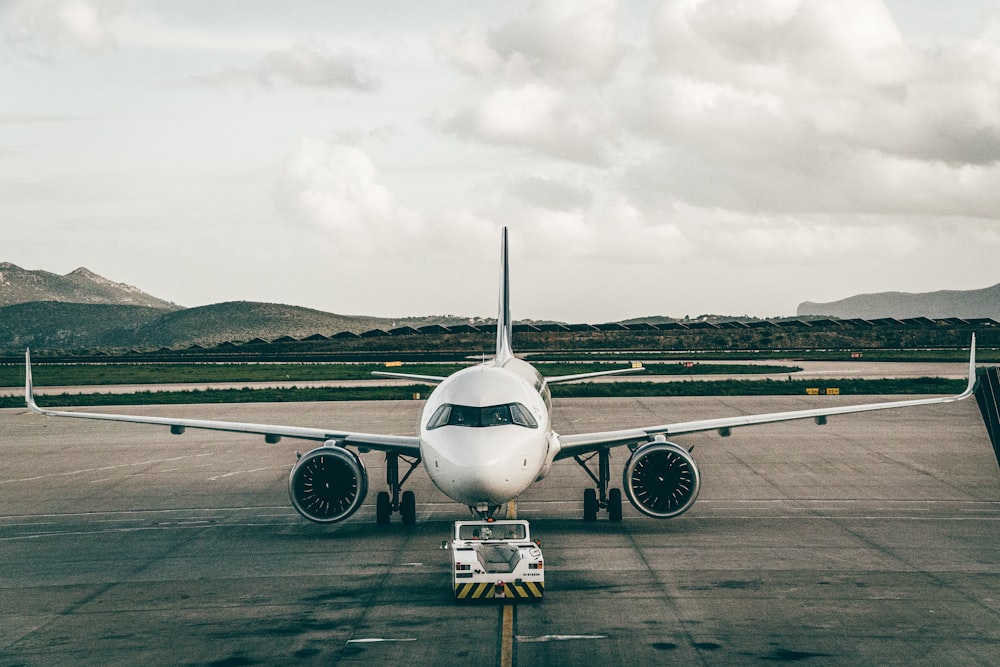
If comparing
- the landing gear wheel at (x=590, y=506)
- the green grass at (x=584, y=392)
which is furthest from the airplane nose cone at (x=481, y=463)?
the green grass at (x=584, y=392)

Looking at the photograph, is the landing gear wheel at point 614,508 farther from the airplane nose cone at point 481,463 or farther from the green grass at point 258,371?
the green grass at point 258,371

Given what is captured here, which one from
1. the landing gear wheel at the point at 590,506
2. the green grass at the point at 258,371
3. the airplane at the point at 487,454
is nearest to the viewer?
the airplane at the point at 487,454

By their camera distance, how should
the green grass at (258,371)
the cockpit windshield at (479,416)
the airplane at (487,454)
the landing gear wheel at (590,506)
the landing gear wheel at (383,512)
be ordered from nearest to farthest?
1. the airplane at (487,454)
2. the cockpit windshield at (479,416)
3. the landing gear wheel at (590,506)
4. the landing gear wheel at (383,512)
5. the green grass at (258,371)

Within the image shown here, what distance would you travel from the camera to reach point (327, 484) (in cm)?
2334

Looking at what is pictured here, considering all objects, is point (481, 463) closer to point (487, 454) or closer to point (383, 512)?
point (487, 454)

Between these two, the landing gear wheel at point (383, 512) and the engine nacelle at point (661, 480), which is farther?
the landing gear wheel at point (383, 512)

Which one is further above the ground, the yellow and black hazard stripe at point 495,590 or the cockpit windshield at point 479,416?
the cockpit windshield at point 479,416

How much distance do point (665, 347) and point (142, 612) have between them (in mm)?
123648

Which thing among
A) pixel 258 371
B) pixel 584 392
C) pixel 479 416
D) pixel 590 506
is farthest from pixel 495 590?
pixel 258 371

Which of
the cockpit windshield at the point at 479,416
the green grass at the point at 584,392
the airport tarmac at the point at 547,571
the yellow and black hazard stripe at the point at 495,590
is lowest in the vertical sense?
the airport tarmac at the point at 547,571

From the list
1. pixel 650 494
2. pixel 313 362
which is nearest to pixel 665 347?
pixel 313 362

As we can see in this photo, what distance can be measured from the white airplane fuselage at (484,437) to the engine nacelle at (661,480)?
234cm

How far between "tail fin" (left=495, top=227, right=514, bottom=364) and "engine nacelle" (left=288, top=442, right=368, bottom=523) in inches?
302

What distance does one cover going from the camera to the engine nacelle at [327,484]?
23.0m
